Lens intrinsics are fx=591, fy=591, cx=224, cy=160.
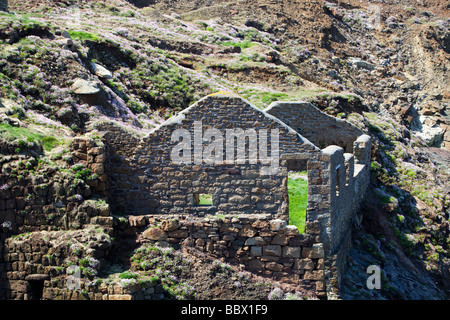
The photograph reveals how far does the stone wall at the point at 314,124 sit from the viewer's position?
1834 centimetres

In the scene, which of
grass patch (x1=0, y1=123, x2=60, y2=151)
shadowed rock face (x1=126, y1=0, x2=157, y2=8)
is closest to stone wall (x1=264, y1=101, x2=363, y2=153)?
grass patch (x1=0, y1=123, x2=60, y2=151)

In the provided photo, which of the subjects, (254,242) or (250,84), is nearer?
(254,242)

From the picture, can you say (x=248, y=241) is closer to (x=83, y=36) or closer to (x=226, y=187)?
(x=226, y=187)

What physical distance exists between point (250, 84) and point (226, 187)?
43.5 feet

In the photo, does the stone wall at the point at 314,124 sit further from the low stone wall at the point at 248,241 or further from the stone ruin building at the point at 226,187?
the low stone wall at the point at 248,241

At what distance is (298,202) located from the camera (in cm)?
1538

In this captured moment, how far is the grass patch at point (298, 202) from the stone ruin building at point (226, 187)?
90 centimetres

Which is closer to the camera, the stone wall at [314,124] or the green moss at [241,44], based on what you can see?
the stone wall at [314,124]

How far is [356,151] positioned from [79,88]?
29.8ft

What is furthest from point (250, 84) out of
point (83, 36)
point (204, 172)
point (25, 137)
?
point (25, 137)

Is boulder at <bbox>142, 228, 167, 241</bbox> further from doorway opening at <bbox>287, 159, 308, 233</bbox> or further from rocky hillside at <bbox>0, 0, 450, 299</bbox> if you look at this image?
doorway opening at <bbox>287, 159, 308, 233</bbox>

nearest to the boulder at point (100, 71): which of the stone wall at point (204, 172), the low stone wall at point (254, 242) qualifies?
the stone wall at point (204, 172)

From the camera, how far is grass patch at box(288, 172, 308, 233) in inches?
556

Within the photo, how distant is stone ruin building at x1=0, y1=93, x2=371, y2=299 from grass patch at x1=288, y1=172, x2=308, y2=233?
0.90m
